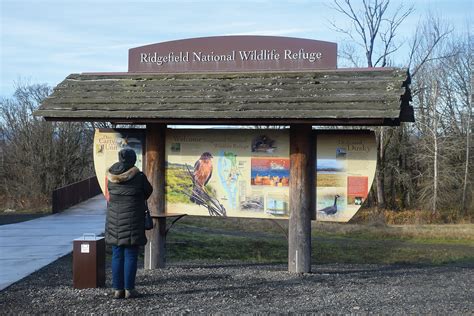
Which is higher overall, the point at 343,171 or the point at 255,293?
the point at 343,171

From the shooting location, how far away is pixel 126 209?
7.96 metres

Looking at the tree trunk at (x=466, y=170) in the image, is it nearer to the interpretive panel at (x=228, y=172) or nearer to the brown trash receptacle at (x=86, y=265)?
the interpretive panel at (x=228, y=172)

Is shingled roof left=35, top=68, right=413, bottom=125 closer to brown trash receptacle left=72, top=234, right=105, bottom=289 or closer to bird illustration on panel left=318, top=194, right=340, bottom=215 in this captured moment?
bird illustration on panel left=318, top=194, right=340, bottom=215

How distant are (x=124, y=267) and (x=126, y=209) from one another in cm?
72

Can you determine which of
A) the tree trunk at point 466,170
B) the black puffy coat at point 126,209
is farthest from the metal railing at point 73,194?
the tree trunk at point 466,170

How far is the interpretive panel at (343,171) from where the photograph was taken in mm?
9562

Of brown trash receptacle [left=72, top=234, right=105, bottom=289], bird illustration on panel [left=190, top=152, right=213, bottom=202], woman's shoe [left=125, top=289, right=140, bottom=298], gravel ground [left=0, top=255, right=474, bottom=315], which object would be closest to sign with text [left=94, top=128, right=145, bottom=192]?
bird illustration on panel [left=190, top=152, right=213, bottom=202]

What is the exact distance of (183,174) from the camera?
1020 centimetres

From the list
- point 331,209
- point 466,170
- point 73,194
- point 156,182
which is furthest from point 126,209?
point 466,170

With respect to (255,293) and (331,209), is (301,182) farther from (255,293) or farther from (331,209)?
(255,293)

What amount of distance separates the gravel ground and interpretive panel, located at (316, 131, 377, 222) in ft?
3.57

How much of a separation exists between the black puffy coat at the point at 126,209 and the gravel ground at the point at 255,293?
0.77 m

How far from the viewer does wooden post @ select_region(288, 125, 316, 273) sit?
9656 mm

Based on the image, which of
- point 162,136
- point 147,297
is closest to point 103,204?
point 162,136
